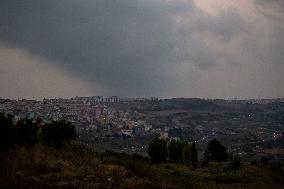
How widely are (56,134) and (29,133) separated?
5.38m

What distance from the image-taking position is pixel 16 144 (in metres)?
24.5

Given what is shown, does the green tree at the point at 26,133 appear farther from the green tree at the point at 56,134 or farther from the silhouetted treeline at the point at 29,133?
the green tree at the point at 56,134

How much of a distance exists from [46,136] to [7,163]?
1097 centimetres

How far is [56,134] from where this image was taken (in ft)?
106

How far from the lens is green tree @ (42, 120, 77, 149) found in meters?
32.0

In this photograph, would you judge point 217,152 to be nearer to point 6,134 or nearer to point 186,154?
point 186,154

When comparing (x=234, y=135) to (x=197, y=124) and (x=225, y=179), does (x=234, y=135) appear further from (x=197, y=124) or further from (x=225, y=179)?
(x=225, y=179)

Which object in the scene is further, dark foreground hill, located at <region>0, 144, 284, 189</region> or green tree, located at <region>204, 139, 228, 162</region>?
green tree, located at <region>204, 139, 228, 162</region>

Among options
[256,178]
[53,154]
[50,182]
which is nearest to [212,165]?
[256,178]

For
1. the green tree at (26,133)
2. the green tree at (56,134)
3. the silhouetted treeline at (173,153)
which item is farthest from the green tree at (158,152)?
the green tree at (26,133)

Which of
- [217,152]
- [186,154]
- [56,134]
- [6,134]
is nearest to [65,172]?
[6,134]

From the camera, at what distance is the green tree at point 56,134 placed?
32.0 m

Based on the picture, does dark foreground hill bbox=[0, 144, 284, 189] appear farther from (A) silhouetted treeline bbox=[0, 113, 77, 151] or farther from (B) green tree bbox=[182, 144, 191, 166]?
(B) green tree bbox=[182, 144, 191, 166]

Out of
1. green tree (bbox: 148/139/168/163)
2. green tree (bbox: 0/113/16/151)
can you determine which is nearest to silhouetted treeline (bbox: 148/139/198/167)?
green tree (bbox: 148/139/168/163)
